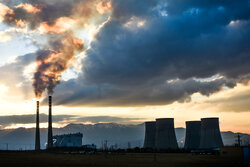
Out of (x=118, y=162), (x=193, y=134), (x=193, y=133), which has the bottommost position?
(x=118, y=162)

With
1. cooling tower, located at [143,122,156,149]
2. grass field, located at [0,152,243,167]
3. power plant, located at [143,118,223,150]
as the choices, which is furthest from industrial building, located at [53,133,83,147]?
grass field, located at [0,152,243,167]

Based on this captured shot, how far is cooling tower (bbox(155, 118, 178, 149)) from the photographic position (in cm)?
8631

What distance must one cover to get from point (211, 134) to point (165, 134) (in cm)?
1219

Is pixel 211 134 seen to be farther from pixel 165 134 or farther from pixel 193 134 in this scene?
Result: pixel 193 134

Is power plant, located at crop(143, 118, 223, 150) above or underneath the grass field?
above

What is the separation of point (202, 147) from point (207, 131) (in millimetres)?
4570

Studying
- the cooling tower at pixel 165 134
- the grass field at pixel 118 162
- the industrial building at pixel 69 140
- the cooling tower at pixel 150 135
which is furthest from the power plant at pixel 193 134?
the industrial building at pixel 69 140

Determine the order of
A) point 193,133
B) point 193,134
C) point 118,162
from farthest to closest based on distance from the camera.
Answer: point 193,134, point 193,133, point 118,162

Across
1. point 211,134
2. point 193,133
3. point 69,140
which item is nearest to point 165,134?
point 211,134

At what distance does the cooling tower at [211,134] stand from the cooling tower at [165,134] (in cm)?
824

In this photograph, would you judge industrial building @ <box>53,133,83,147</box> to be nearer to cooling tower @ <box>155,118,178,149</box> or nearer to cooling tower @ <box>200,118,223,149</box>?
cooling tower @ <box>155,118,178,149</box>

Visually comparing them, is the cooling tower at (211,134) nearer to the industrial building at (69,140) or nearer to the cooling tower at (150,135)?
the cooling tower at (150,135)

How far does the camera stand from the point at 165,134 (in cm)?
8662

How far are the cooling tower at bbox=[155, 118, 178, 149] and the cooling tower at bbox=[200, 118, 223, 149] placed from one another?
824 centimetres
